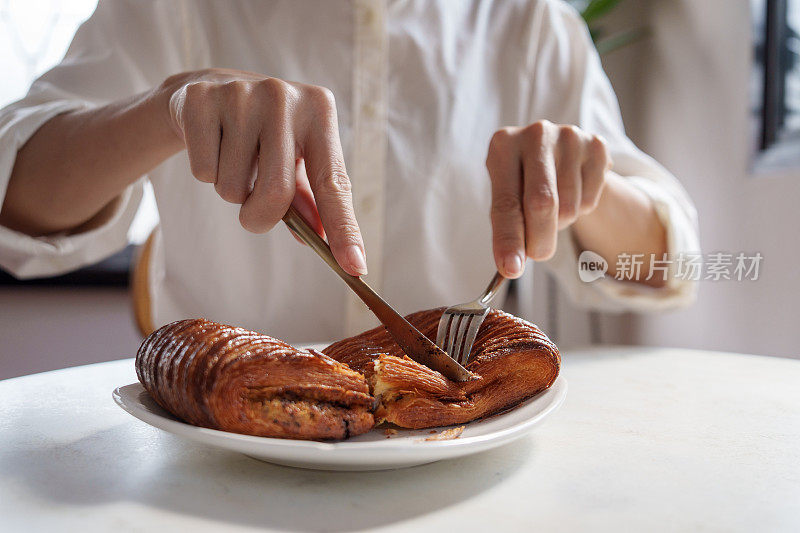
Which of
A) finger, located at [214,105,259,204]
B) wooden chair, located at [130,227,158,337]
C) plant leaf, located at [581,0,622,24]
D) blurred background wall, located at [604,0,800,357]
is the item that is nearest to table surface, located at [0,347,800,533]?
finger, located at [214,105,259,204]

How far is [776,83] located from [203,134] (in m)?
1.67

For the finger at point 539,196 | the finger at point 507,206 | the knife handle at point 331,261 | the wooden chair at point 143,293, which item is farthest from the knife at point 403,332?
the wooden chair at point 143,293


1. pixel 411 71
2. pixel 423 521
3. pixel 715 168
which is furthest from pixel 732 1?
pixel 423 521

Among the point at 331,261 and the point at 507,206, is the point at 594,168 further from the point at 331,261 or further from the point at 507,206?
the point at 331,261

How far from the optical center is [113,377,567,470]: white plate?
0.39 meters

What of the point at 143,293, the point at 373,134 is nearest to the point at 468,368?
the point at 373,134

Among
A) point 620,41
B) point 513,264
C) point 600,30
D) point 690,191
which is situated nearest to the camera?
point 513,264

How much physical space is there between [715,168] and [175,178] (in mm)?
1589

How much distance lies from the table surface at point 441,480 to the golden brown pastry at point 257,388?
0.12ft

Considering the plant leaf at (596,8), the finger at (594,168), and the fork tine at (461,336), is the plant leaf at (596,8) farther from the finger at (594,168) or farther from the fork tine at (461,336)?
the fork tine at (461,336)

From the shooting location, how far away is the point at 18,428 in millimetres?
565

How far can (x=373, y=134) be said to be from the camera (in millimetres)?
1262

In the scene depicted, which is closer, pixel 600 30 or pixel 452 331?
pixel 452 331

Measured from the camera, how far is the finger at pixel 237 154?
0.65m
